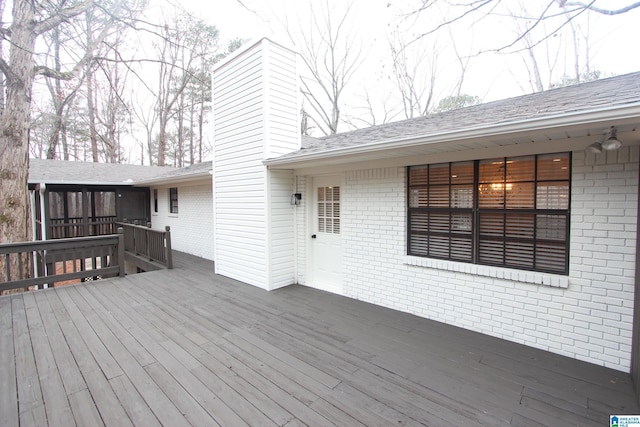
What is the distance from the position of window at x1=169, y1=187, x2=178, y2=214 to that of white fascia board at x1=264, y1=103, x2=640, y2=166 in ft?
25.0

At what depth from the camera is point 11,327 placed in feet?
11.9

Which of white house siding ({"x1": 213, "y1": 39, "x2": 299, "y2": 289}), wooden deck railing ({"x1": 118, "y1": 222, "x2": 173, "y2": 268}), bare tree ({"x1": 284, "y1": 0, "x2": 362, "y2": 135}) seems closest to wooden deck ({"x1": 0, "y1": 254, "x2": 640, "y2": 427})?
white house siding ({"x1": 213, "y1": 39, "x2": 299, "y2": 289})

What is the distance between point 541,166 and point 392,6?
305 centimetres

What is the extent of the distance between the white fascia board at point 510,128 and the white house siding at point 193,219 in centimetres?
542

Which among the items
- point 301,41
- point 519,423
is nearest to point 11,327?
point 519,423

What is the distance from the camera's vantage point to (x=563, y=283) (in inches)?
116

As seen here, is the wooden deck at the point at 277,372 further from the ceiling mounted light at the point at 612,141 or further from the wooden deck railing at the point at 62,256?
the ceiling mounted light at the point at 612,141

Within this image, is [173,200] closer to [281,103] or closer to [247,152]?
[247,152]

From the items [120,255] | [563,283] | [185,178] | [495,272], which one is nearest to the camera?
[563,283]

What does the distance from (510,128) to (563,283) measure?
173cm

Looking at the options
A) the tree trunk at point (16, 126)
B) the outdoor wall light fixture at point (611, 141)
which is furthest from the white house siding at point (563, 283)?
the tree trunk at point (16, 126)

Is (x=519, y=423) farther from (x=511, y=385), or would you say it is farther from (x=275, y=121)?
(x=275, y=121)

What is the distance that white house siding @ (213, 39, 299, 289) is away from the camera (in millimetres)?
5148

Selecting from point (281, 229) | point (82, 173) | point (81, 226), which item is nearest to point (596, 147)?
point (281, 229)
